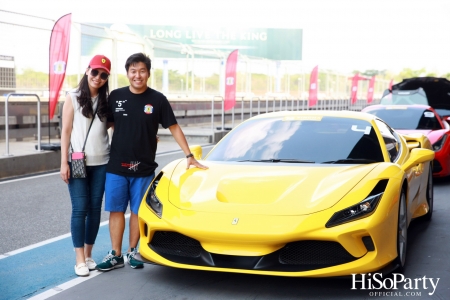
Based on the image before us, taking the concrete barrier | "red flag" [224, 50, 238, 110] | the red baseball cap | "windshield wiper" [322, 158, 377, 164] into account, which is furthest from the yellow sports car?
"red flag" [224, 50, 238, 110]

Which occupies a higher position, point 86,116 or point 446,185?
point 86,116

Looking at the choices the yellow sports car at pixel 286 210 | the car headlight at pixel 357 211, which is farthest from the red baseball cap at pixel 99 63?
the car headlight at pixel 357 211

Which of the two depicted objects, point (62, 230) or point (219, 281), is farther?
point (62, 230)

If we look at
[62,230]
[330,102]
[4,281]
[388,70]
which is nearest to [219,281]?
[4,281]

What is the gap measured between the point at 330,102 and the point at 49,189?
118 ft

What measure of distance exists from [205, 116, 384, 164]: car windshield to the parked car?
390 inches

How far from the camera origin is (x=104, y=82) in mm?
5316

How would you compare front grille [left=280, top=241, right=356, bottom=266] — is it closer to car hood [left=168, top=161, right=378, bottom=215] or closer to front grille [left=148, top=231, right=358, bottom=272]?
front grille [left=148, top=231, right=358, bottom=272]

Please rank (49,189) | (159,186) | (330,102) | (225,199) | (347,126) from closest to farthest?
(225,199) → (159,186) → (347,126) → (49,189) → (330,102)

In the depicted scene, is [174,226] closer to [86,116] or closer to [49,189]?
[86,116]

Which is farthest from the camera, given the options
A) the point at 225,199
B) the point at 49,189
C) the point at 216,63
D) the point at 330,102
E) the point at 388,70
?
the point at 388,70

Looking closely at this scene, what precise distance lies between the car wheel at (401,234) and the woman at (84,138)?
223 centimetres

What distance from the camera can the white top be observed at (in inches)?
206

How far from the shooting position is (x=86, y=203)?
5277 mm
